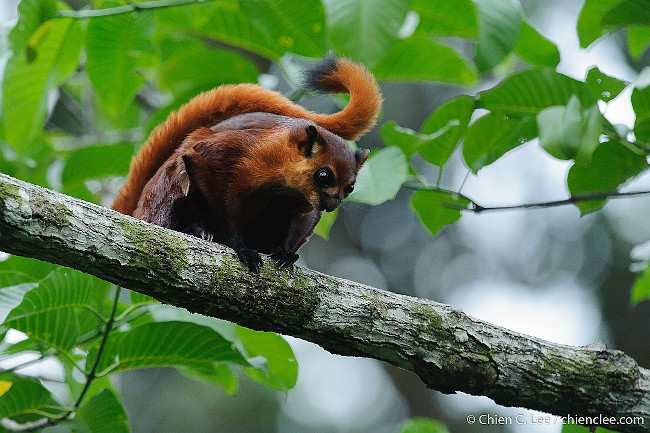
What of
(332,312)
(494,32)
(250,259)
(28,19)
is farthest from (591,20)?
(28,19)

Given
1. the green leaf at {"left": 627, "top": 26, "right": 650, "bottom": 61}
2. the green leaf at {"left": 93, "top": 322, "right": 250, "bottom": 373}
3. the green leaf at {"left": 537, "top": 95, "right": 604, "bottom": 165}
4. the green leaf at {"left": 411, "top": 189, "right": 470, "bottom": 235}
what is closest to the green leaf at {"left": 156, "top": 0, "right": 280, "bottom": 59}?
the green leaf at {"left": 411, "top": 189, "right": 470, "bottom": 235}

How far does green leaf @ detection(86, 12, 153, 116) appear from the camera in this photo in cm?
386

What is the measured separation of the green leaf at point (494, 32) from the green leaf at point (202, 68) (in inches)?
72.4

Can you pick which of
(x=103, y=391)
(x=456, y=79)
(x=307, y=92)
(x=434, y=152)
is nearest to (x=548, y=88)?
(x=434, y=152)

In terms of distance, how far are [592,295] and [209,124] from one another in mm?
9356

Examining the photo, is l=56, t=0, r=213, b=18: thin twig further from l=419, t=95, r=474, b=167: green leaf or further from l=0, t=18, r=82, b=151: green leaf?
l=419, t=95, r=474, b=167: green leaf

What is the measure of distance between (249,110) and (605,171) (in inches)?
73.7

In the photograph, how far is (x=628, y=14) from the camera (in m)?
2.96

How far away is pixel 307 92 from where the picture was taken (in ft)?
12.8

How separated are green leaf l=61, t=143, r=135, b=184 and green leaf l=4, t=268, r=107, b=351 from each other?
1.25m

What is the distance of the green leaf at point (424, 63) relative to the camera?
3.98 m

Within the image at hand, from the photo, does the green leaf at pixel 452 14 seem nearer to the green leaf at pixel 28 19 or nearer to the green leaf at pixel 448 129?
the green leaf at pixel 448 129

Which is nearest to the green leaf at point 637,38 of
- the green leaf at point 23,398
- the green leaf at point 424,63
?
the green leaf at point 424,63

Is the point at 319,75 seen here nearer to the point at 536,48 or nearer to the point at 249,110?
the point at 249,110
